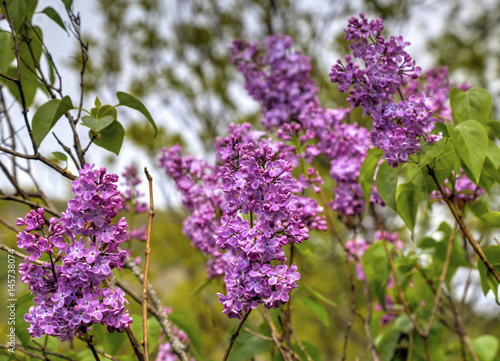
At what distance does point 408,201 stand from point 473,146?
0.72 ft

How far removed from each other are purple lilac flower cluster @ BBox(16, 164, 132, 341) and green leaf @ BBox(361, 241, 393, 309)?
756mm

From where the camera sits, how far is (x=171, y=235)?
242 inches

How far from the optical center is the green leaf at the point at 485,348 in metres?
1.42

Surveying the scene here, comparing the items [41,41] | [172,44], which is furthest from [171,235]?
[41,41]

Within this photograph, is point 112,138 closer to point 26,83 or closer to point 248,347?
point 26,83

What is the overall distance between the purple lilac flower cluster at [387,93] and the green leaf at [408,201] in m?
0.13

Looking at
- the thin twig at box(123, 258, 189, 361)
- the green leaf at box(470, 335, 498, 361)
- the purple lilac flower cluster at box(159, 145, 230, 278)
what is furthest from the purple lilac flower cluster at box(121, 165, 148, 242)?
the green leaf at box(470, 335, 498, 361)

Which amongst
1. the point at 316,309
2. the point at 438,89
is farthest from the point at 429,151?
the point at 438,89

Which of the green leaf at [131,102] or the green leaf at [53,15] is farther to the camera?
the green leaf at [53,15]

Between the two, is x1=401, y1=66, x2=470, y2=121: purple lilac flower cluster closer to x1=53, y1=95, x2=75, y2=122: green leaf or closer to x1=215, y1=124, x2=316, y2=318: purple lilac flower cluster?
x1=215, y1=124, x2=316, y2=318: purple lilac flower cluster

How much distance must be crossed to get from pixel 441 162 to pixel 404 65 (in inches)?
8.1

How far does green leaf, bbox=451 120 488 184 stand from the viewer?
2.72 feet

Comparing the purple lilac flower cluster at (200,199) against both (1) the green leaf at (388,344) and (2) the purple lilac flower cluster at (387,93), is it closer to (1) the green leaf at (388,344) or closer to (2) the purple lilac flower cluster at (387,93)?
(2) the purple lilac flower cluster at (387,93)

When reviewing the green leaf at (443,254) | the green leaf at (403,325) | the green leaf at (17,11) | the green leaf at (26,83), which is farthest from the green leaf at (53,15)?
the green leaf at (403,325)
